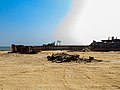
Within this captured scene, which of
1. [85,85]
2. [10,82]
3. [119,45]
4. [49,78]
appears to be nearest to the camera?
[85,85]

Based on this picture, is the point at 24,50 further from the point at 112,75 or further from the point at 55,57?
the point at 112,75

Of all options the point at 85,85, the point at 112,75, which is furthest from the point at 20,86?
the point at 112,75

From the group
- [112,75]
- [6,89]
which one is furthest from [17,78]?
[112,75]

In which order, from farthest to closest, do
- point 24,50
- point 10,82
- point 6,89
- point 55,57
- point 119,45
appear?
point 119,45, point 24,50, point 55,57, point 10,82, point 6,89

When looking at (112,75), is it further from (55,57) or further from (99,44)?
(99,44)

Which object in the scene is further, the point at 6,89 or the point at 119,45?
the point at 119,45

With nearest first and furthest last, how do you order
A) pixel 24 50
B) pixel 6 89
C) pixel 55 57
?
pixel 6 89 → pixel 55 57 → pixel 24 50

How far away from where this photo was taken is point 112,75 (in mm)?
11602

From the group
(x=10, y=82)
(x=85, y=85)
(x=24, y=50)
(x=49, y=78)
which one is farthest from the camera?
(x=24, y=50)

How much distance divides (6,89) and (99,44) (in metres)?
35.7

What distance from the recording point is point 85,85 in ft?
31.3

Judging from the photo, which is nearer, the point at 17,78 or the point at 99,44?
the point at 17,78

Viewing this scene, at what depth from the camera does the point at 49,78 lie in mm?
10992

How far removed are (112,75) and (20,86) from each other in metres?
4.54
